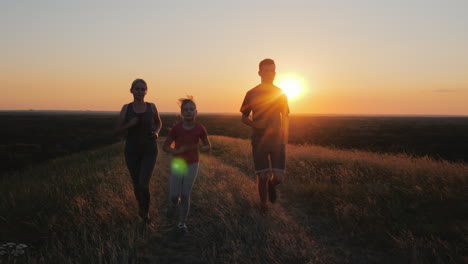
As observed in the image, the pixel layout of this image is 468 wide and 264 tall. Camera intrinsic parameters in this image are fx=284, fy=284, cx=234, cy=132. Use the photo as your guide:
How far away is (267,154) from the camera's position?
4.43m

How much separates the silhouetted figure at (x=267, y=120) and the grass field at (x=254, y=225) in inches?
32.8

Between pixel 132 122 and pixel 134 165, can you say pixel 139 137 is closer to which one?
pixel 132 122

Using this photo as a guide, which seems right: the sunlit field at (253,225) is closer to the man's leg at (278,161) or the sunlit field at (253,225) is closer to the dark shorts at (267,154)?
the man's leg at (278,161)

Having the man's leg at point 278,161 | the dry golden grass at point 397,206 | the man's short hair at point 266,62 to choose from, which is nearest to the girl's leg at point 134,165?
the man's leg at point 278,161

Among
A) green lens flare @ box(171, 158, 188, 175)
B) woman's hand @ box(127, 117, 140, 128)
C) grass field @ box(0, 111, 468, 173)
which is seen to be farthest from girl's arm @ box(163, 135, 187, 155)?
grass field @ box(0, 111, 468, 173)

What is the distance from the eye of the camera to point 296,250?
10.7ft

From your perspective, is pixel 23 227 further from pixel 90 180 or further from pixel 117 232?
pixel 90 180

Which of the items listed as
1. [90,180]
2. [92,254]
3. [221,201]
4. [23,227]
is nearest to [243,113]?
[221,201]

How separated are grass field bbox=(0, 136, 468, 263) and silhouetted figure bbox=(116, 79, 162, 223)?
738 millimetres

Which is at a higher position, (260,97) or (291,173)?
(260,97)

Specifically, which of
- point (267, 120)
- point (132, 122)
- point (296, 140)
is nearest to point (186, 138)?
point (132, 122)

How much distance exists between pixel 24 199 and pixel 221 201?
3645 millimetres

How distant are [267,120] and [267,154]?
0.53 metres

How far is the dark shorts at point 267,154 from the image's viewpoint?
438cm
